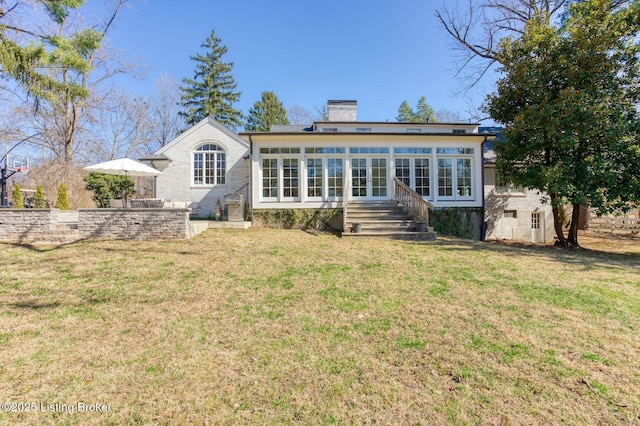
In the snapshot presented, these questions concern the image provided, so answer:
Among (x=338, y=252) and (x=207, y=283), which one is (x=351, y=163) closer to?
(x=338, y=252)

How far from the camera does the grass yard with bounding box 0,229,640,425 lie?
2.30 metres

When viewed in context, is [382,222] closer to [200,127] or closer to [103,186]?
[200,127]

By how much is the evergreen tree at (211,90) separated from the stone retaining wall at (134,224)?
74.9 feet

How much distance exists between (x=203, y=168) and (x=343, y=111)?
28.4 feet

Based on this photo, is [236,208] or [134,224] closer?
[134,224]

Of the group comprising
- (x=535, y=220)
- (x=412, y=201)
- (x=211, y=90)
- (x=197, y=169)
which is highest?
(x=211, y=90)

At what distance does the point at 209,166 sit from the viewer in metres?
14.9

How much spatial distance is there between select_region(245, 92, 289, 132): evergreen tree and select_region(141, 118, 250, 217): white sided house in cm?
1853

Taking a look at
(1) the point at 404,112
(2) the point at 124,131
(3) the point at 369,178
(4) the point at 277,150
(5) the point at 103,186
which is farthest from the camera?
(1) the point at 404,112

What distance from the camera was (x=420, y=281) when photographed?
5.38 metres

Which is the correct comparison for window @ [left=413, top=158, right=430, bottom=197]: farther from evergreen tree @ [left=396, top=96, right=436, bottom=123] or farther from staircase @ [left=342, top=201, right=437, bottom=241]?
evergreen tree @ [left=396, top=96, right=436, bottom=123]

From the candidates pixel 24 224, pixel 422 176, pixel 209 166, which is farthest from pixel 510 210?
pixel 24 224

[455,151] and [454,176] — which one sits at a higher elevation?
[455,151]

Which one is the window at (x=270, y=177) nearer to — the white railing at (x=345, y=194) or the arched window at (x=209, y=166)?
the white railing at (x=345, y=194)
